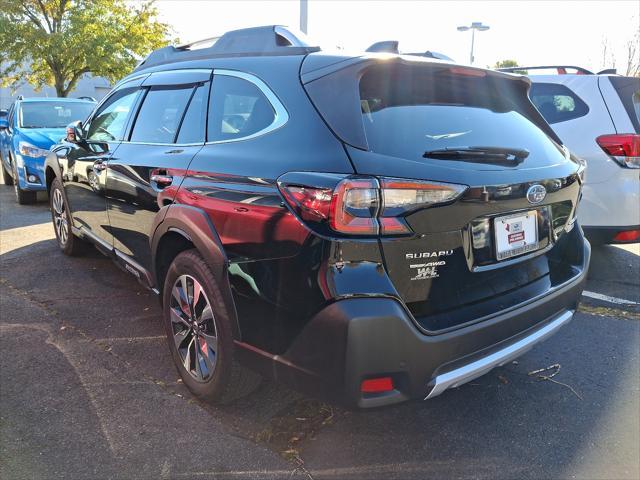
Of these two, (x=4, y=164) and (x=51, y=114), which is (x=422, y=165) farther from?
(x=4, y=164)

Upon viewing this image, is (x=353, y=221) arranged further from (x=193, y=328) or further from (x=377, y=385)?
(x=193, y=328)

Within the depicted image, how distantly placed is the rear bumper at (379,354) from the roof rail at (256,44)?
4.29 feet

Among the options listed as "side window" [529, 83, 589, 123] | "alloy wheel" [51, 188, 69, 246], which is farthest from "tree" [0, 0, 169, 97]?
"side window" [529, 83, 589, 123]

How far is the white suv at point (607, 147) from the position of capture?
447 centimetres

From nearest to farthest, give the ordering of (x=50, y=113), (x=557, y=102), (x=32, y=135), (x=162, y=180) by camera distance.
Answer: (x=162, y=180), (x=557, y=102), (x=32, y=135), (x=50, y=113)

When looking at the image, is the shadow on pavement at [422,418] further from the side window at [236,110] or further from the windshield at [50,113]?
the windshield at [50,113]

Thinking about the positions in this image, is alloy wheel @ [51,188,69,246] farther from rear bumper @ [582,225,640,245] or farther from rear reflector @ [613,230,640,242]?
rear reflector @ [613,230,640,242]

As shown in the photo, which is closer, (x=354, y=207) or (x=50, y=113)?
(x=354, y=207)

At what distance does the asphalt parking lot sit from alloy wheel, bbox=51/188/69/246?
5.34ft

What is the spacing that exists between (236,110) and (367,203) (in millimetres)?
1042

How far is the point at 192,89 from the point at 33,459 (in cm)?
201

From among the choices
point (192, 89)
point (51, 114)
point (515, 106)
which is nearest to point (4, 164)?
point (51, 114)

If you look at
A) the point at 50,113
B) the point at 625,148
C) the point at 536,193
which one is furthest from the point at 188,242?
the point at 50,113

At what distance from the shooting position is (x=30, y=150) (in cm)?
780
